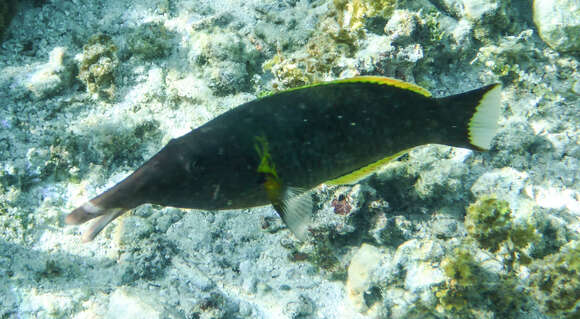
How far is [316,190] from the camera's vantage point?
3.53 m

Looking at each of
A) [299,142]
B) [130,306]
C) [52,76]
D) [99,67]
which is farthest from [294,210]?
[52,76]

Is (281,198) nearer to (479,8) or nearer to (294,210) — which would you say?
(294,210)

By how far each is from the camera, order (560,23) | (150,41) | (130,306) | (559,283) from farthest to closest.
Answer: (560,23) < (150,41) < (559,283) < (130,306)

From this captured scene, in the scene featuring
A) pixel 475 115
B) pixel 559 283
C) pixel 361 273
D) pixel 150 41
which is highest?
pixel 475 115

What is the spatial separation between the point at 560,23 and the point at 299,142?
16.9ft

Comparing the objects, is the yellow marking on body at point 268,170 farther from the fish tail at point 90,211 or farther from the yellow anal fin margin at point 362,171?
the fish tail at point 90,211

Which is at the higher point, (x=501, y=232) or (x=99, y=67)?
(x=99, y=67)

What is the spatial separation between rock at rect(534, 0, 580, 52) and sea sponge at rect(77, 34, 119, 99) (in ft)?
20.0

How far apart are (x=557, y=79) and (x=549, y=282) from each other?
3285 mm

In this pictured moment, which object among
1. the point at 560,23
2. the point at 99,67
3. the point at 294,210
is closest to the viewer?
the point at 294,210

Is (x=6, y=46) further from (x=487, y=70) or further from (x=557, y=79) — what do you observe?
(x=557, y=79)

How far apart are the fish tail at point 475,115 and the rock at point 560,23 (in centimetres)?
406

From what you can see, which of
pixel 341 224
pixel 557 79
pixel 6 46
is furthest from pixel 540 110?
pixel 6 46

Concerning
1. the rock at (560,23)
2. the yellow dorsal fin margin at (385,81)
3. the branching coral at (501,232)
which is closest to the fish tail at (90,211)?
the yellow dorsal fin margin at (385,81)
